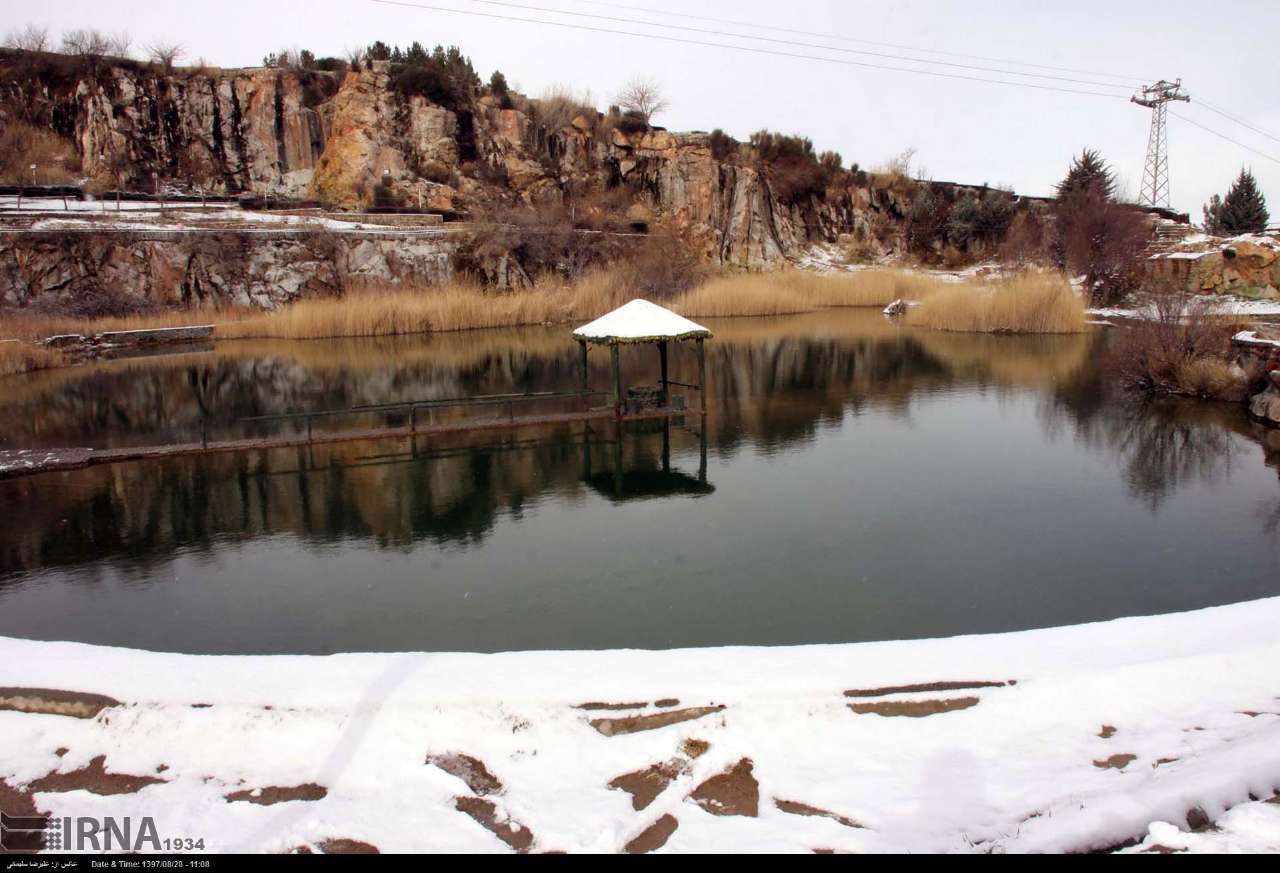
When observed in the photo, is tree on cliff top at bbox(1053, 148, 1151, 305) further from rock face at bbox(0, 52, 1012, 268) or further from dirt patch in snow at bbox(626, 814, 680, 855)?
dirt patch in snow at bbox(626, 814, 680, 855)

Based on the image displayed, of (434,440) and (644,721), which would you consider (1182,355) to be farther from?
(644,721)

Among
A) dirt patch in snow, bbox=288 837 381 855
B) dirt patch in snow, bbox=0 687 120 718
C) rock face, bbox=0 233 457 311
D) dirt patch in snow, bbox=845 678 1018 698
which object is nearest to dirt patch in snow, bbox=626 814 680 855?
dirt patch in snow, bbox=288 837 381 855

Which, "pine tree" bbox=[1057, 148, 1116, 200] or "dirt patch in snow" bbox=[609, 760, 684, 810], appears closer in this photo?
"dirt patch in snow" bbox=[609, 760, 684, 810]

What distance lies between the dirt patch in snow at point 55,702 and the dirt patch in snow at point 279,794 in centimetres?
125

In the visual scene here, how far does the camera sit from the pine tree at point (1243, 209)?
141 feet

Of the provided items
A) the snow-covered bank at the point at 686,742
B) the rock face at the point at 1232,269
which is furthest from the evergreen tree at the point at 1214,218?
the snow-covered bank at the point at 686,742

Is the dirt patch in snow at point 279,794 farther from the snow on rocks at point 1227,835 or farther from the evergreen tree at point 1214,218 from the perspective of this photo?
the evergreen tree at point 1214,218

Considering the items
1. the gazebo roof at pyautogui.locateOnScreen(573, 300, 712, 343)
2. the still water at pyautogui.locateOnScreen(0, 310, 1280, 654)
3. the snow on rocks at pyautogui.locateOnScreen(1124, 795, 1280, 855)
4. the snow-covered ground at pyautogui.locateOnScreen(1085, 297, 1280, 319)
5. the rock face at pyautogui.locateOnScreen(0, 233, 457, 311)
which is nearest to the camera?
the snow on rocks at pyautogui.locateOnScreen(1124, 795, 1280, 855)

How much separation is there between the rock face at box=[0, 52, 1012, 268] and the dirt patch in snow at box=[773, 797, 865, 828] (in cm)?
3805

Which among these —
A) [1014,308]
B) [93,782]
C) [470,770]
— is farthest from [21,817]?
[1014,308]

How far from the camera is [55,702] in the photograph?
4672 mm

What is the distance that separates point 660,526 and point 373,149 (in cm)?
3747

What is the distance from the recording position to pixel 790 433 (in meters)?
12.9

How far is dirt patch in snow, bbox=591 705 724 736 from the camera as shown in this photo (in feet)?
14.3
